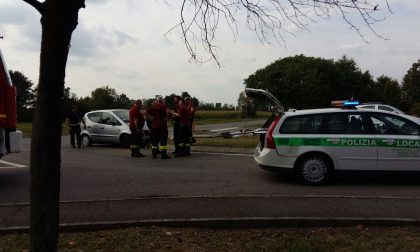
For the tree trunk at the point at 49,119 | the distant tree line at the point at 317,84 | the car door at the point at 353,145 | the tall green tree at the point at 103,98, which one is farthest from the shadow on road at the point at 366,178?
the tall green tree at the point at 103,98

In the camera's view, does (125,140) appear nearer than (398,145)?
No

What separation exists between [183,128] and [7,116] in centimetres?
637

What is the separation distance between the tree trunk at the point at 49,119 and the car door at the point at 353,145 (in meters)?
6.57

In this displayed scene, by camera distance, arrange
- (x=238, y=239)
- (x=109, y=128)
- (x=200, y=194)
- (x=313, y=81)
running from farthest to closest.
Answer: (x=313, y=81) → (x=109, y=128) → (x=200, y=194) → (x=238, y=239)

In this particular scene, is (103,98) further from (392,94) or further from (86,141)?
(86,141)

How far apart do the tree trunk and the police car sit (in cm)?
632

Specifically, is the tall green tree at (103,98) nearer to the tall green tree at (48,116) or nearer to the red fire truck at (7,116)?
the red fire truck at (7,116)

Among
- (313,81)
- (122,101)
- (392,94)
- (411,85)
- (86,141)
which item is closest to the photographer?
(86,141)

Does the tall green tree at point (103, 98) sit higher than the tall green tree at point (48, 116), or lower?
higher

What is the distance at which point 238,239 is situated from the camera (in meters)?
5.63

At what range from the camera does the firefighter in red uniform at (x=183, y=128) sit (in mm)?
14795

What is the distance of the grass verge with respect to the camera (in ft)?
17.2

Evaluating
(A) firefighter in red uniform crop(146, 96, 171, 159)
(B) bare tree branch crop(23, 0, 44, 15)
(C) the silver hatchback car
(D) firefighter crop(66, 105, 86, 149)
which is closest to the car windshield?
(C) the silver hatchback car

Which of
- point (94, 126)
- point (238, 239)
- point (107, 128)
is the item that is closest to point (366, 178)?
point (238, 239)
